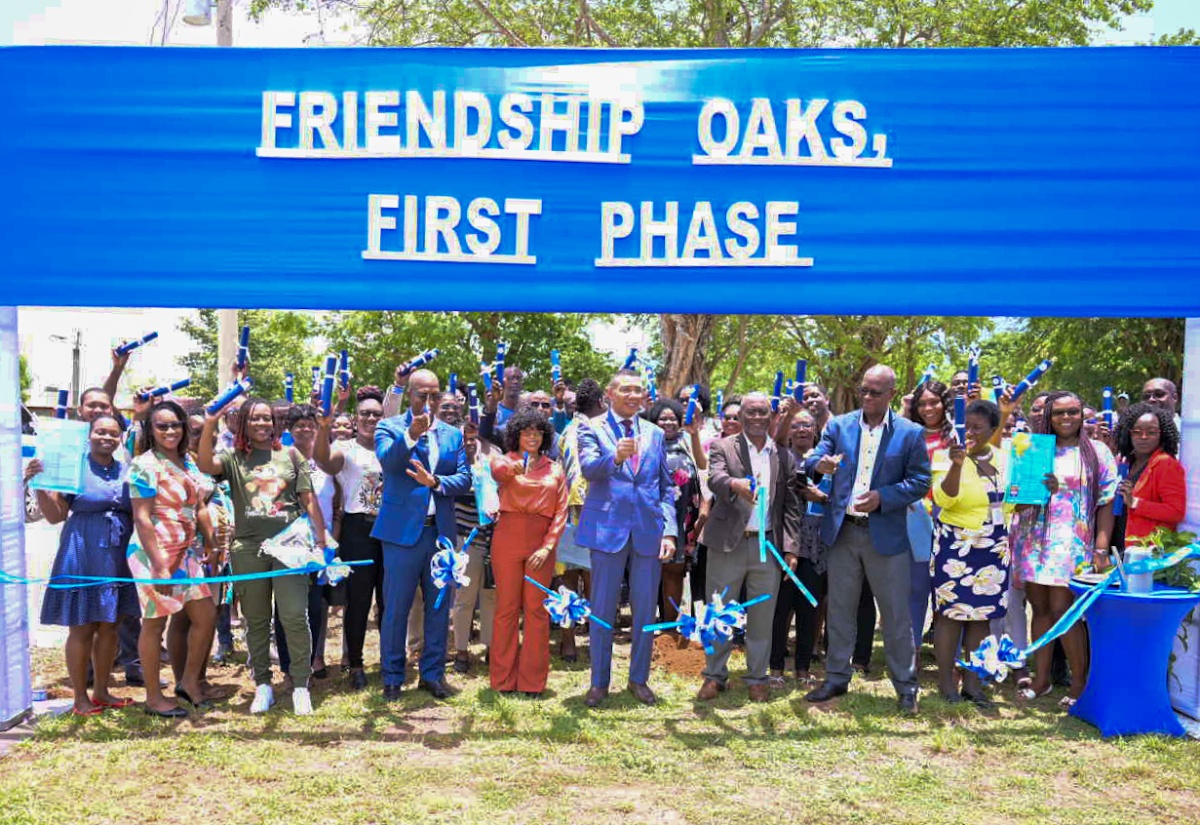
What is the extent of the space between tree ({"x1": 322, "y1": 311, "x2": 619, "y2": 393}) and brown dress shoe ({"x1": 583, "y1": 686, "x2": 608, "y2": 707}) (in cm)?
1062

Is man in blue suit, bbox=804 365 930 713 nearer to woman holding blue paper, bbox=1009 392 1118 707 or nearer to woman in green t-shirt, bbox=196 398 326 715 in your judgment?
woman holding blue paper, bbox=1009 392 1118 707

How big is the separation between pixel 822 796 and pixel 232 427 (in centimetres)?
370

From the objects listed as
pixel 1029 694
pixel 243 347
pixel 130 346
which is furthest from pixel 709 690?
pixel 130 346

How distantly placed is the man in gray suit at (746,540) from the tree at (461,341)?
34.0ft

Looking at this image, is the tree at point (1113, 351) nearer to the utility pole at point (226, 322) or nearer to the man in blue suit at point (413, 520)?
the utility pole at point (226, 322)

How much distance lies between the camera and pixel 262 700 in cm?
568

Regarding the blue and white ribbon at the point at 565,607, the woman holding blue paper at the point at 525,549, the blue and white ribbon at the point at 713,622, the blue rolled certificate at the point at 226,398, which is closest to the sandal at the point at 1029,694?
the blue and white ribbon at the point at 713,622

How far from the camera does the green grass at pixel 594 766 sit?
4316 mm

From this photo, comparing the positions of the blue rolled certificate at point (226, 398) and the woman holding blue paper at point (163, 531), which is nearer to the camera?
the blue rolled certificate at point (226, 398)

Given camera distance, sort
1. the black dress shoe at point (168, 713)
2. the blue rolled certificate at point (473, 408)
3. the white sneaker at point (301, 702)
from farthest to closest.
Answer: the blue rolled certificate at point (473, 408)
the white sneaker at point (301, 702)
the black dress shoe at point (168, 713)

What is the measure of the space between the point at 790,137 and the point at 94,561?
4426 mm

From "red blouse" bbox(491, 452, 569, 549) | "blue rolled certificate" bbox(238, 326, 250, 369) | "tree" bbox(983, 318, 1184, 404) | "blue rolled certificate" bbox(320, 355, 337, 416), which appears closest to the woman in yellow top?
"red blouse" bbox(491, 452, 569, 549)

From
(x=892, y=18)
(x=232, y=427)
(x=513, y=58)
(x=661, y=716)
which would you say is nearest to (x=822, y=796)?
(x=661, y=716)

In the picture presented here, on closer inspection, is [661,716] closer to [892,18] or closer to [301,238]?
[301,238]
